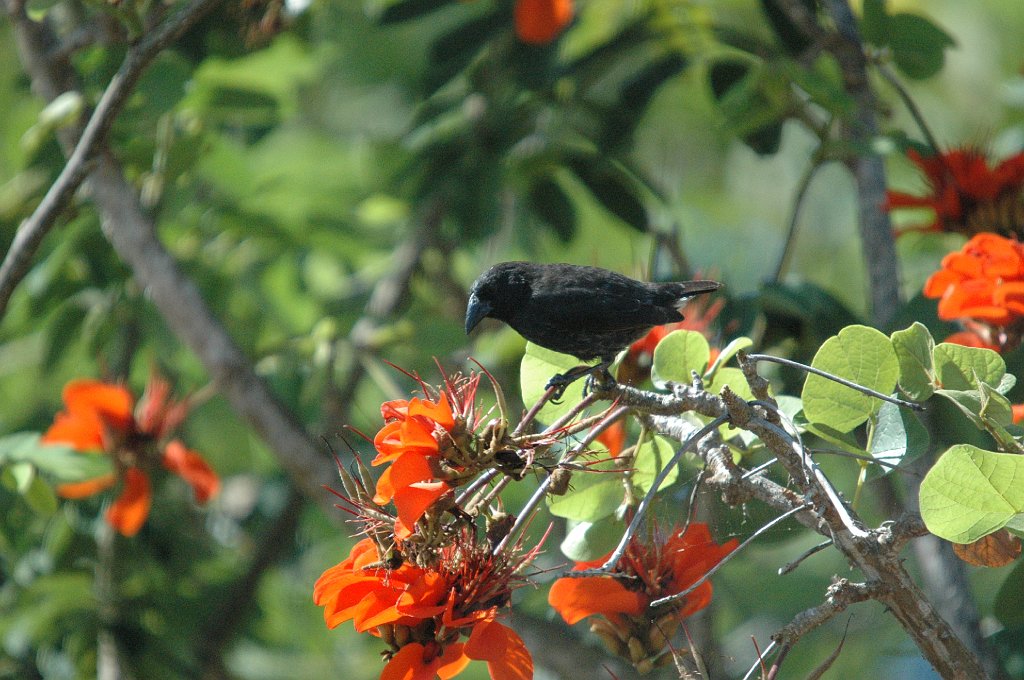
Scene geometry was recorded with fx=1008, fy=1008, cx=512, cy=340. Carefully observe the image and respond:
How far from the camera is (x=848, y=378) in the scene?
151 centimetres

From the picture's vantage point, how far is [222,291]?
3316 mm

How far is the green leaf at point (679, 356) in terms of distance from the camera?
161 centimetres

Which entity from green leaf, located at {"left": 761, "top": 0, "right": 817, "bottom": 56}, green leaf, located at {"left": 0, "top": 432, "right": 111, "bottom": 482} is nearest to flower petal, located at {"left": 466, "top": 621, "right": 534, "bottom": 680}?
green leaf, located at {"left": 0, "top": 432, "right": 111, "bottom": 482}

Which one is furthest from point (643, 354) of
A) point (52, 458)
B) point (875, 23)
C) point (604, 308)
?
point (52, 458)

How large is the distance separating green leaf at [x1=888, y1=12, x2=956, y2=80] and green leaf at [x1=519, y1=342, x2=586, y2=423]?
4.33 ft

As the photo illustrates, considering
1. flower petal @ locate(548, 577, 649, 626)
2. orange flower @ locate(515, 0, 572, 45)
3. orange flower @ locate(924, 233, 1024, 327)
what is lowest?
flower petal @ locate(548, 577, 649, 626)

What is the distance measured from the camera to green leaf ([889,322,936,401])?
58.7 inches

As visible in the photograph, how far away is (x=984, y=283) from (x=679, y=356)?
1.87 feet

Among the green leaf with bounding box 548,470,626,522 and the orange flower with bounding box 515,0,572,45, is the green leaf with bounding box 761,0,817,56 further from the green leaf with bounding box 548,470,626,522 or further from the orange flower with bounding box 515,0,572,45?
the green leaf with bounding box 548,470,626,522

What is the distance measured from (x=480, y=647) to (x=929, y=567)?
1463 millimetres

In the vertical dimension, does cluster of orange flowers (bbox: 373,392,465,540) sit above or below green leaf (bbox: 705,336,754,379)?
above

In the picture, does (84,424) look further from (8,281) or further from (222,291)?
(222,291)

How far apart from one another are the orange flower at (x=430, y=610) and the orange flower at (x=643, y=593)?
178 mm

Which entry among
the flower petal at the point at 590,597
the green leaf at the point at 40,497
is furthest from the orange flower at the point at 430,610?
the green leaf at the point at 40,497
